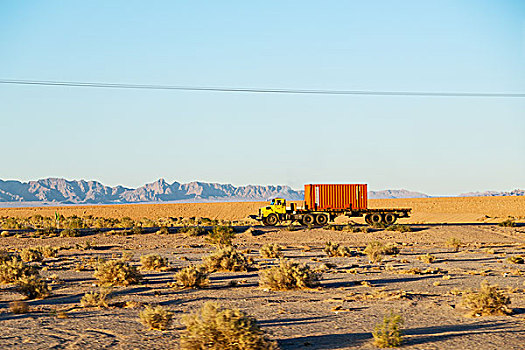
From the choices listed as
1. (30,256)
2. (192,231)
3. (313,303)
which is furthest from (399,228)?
(313,303)

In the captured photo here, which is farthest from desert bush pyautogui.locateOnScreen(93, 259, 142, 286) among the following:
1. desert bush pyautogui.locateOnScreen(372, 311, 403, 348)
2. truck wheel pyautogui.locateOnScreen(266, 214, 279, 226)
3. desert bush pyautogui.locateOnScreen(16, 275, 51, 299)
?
truck wheel pyautogui.locateOnScreen(266, 214, 279, 226)

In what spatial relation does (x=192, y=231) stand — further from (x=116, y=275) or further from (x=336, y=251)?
(x=116, y=275)

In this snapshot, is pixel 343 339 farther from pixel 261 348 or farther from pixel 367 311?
pixel 367 311

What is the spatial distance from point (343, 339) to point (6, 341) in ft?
21.6

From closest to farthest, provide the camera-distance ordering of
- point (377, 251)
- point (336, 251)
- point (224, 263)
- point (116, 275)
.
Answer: point (116, 275), point (224, 263), point (377, 251), point (336, 251)

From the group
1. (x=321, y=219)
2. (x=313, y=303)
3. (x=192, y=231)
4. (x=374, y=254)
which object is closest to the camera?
(x=313, y=303)

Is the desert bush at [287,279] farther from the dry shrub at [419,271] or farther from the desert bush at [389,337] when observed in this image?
the desert bush at [389,337]

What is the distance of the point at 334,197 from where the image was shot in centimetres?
4862

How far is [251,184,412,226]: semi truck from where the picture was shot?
4859 cm

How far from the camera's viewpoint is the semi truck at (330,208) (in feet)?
159

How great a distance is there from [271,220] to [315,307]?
34.1 meters

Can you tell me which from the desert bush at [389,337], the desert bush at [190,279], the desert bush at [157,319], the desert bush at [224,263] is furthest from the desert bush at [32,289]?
the desert bush at [389,337]

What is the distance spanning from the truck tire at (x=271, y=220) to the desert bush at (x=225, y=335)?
3875 cm

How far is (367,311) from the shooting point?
571 inches
